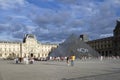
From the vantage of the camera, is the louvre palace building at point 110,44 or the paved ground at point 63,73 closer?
the paved ground at point 63,73

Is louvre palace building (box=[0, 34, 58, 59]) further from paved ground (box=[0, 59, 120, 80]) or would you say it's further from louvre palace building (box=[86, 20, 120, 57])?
paved ground (box=[0, 59, 120, 80])

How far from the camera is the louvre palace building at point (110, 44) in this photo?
5069 inches

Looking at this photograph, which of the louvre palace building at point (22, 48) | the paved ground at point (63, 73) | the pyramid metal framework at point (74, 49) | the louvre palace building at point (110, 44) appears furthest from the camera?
the louvre palace building at point (22, 48)

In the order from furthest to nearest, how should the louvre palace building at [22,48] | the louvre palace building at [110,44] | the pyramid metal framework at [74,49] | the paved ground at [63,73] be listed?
the louvre palace building at [22,48]
the louvre palace building at [110,44]
the pyramid metal framework at [74,49]
the paved ground at [63,73]

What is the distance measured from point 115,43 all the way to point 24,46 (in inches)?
2909

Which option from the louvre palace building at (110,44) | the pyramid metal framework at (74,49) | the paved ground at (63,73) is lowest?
the paved ground at (63,73)

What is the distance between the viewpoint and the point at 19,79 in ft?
53.3

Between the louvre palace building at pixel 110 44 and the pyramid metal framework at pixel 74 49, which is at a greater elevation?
the louvre palace building at pixel 110 44

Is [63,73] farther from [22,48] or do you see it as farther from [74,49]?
[22,48]

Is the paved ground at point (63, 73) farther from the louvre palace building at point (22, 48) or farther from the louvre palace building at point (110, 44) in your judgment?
the louvre palace building at point (22, 48)

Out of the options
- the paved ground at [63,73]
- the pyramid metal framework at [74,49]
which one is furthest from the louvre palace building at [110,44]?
the paved ground at [63,73]

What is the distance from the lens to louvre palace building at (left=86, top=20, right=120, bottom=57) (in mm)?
128750

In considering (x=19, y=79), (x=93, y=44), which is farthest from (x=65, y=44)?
(x=93, y=44)

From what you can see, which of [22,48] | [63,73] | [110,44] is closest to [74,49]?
[63,73]
